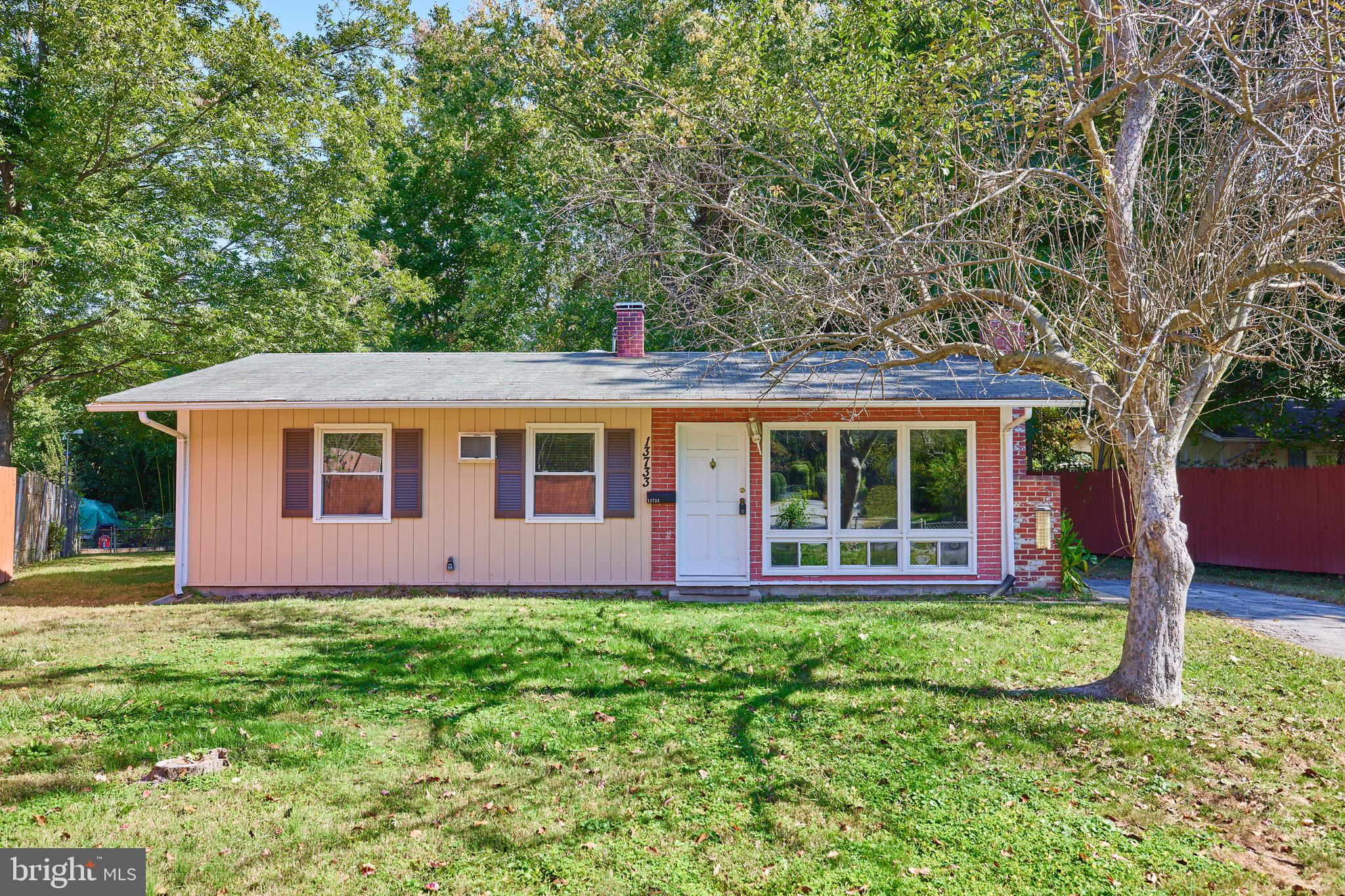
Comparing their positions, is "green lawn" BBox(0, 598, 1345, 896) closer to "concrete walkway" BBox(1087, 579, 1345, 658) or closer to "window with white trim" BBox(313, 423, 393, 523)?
"concrete walkway" BBox(1087, 579, 1345, 658)

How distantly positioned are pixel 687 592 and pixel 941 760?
634 cm

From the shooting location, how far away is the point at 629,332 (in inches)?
525

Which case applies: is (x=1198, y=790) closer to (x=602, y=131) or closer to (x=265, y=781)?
(x=265, y=781)

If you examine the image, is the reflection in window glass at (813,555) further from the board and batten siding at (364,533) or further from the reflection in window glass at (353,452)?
the reflection in window glass at (353,452)

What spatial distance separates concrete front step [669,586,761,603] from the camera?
34.8ft

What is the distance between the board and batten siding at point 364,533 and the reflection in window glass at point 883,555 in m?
3.02

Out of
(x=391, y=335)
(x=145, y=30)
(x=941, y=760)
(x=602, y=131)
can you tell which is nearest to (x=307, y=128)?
(x=145, y=30)

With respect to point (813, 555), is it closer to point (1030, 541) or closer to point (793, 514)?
point (793, 514)

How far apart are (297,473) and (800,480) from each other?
6772mm

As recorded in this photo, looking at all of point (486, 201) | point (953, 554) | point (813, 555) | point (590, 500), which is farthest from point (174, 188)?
point (953, 554)

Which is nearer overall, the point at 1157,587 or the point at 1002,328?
the point at 1157,587

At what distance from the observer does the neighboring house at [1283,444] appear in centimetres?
1692

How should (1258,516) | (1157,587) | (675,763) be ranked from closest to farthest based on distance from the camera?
1. (675,763)
2. (1157,587)
3. (1258,516)

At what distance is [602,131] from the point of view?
18391mm
